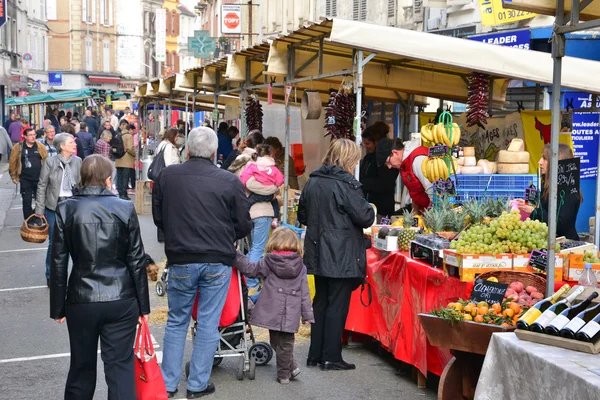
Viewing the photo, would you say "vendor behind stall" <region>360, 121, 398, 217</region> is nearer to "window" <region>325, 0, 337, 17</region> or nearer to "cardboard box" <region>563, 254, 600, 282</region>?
"cardboard box" <region>563, 254, 600, 282</region>

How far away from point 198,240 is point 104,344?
1187 millimetres

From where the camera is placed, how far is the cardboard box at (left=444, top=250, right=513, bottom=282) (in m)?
6.32

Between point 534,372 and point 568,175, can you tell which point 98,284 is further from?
point 568,175

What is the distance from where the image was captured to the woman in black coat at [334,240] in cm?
725

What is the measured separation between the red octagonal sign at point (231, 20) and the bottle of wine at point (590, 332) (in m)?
29.9

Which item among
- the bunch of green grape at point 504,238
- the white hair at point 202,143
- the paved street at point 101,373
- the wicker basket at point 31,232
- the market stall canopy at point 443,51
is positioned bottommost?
the paved street at point 101,373

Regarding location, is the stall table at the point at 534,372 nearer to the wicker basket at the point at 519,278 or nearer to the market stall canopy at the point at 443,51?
the wicker basket at the point at 519,278

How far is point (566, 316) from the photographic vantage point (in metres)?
5.06

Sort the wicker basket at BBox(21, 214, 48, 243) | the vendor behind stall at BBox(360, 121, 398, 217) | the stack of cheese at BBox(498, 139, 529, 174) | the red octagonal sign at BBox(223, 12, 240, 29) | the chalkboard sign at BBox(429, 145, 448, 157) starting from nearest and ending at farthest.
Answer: the chalkboard sign at BBox(429, 145, 448, 157), the stack of cheese at BBox(498, 139, 529, 174), the wicker basket at BBox(21, 214, 48, 243), the vendor behind stall at BBox(360, 121, 398, 217), the red octagonal sign at BBox(223, 12, 240, 29)

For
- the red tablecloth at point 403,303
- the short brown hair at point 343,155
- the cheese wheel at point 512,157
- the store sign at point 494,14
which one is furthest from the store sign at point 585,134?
the short brown hair at point 343,155

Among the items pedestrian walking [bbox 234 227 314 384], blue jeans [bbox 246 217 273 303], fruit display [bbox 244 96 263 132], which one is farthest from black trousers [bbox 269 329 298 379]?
fruit display [bbox 244 96 263 132]

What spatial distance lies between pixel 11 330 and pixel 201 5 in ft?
182

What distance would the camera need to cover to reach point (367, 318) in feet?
26.7

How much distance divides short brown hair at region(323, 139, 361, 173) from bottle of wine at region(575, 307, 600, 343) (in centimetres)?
300
